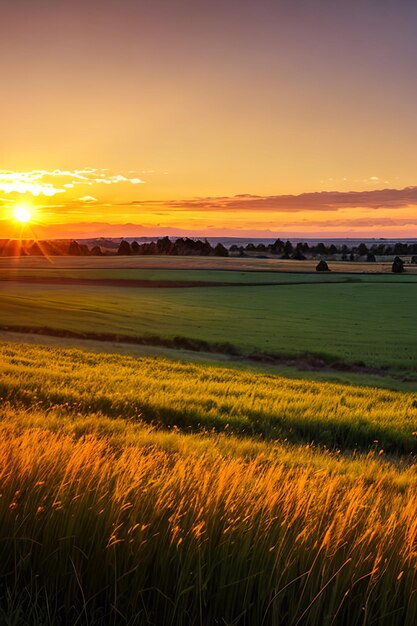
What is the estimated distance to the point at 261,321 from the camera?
4775 cm

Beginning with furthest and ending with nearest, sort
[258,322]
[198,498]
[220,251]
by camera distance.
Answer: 1. [220,251]
2. [258,322]
3. [198,498]

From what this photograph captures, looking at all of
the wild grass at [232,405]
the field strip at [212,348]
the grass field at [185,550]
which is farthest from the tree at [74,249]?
the grass field at [185,550]

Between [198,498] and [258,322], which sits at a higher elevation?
[198,498]

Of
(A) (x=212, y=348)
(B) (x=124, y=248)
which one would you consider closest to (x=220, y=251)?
(B) (x=124, y=248)

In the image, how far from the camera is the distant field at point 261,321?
34634 mm

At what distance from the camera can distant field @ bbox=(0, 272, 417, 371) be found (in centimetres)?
3463

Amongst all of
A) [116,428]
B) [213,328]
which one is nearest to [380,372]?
[213,328]

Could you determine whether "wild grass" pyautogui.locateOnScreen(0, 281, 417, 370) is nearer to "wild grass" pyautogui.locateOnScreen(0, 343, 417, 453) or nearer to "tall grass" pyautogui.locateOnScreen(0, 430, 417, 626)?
"wild grass" pyautogui.locateOnScreen(0, 343, 417, 453)

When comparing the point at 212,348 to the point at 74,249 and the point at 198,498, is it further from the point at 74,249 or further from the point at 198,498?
the point at 74,249

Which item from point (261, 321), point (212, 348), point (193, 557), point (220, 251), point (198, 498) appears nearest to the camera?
point (193, 557)

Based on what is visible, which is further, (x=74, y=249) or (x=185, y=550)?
(x=74, y=249)

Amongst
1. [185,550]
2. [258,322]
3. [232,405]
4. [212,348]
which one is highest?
[185,550]

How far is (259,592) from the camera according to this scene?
9.15 ft

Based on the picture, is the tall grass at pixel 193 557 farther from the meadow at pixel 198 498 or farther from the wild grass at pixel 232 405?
the wild grass at pixel 232 405
